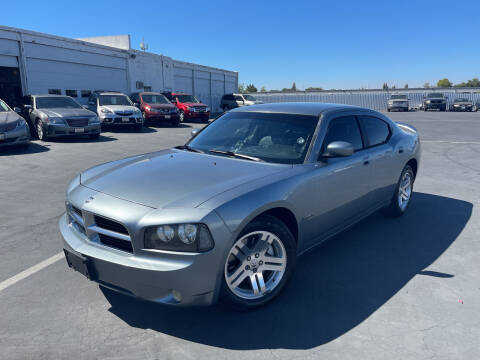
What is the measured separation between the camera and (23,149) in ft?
36.1

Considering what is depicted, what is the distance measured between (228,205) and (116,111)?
14.5 meters

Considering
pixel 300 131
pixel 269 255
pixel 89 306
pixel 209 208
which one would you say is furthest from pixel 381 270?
pixel 89 306

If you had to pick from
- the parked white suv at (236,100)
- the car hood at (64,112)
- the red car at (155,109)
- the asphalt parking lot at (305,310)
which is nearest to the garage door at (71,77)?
the red car at (155,109)

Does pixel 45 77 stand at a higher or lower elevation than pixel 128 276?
higher

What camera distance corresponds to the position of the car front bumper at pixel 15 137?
398 inches

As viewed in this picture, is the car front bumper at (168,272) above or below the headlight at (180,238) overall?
below

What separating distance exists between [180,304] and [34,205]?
4.14 meters

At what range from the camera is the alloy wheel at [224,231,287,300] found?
2.83 m

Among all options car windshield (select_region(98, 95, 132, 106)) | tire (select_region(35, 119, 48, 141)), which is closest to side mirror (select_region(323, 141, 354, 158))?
tire (select_region(35, 119, 48, 141))

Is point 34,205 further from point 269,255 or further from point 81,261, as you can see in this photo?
point 269,255

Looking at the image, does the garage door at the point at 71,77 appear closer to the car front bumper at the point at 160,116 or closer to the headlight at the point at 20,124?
the car front bumper at the point at 160,116

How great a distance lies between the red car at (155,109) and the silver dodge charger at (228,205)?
14732 mm

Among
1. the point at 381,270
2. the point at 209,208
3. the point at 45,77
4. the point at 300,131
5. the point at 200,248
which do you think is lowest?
the point at 381,270

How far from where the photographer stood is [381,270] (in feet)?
12.0
